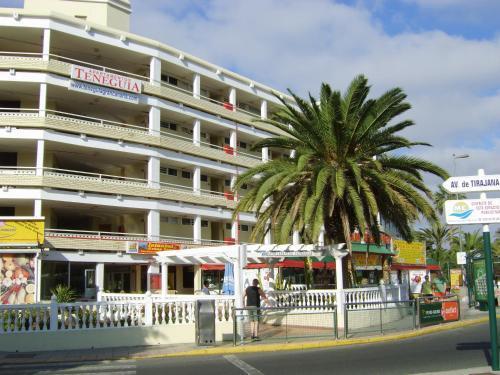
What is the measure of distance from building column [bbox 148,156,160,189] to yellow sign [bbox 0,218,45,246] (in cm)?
944

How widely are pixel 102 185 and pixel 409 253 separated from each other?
3002cm

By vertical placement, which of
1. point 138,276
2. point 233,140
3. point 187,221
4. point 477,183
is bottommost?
point 138,276

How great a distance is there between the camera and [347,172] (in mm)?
21031

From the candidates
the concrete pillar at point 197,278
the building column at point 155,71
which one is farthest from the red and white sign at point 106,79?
the concrete pillar at point 197,278

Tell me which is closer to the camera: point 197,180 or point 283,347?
point 283,347

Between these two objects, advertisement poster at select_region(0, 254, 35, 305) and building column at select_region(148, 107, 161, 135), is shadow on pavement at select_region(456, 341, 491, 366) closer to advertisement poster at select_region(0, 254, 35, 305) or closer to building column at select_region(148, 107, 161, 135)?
advertisement poster at select_region(0, 254, 35, 305)

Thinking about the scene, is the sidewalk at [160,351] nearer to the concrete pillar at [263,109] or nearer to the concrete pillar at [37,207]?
the concrete pillar at [37,207]

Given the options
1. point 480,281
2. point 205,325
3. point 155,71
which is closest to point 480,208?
point 480,281

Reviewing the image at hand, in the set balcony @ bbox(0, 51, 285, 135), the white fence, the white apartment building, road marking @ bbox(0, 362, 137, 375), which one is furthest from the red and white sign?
road marking @ bbox(0, 362, 137, 375)

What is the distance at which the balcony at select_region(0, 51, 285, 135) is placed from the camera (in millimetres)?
36312

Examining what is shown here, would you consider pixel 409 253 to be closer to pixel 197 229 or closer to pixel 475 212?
pixel 197 229

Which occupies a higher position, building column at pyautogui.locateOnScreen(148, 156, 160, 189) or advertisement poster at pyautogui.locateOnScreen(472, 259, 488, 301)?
building column at pyautogui.locateOnScreen(148, 156, 160, 189)

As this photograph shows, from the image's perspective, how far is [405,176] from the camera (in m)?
21.6

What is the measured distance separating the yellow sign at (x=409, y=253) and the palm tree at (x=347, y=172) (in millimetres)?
30236
